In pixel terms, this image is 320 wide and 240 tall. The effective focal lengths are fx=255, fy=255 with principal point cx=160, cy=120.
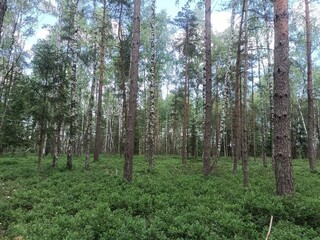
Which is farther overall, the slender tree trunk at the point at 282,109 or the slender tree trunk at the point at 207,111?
the slender tree trunk at the point at 207,111

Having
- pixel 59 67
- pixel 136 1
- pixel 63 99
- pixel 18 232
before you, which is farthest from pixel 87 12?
pixel 18 232

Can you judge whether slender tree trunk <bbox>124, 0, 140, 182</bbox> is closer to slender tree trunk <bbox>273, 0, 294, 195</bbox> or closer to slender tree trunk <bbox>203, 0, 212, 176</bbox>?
slender tree trunk <bbox>203, 0, 212, 176</bbox>

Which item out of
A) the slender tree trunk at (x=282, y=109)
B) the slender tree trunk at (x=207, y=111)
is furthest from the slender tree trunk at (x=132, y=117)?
the slender tree trunk at (x=282, y=109)

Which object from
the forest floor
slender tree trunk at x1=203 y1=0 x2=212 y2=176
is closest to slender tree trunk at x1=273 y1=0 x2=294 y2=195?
the forest floor

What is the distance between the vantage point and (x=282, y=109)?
241 inches

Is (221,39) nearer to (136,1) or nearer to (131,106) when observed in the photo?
(136,1)

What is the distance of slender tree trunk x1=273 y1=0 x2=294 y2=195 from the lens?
20.1 feet

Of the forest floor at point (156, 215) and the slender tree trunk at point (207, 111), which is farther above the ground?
the slender tree trunk at point (207, 111)

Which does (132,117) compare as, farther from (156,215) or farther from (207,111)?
(156,215)

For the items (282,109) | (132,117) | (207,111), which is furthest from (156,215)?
(207,111)

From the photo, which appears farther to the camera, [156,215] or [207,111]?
[207,111]

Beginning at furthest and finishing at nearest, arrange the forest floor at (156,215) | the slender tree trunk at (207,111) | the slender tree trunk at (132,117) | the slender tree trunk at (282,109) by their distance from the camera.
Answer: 1. the slender tree trunk at (207,111)
2. the slender tree trunk at (132,117)
3. the slender tree trunk at (282,109)
4. the forest floor at (156,215)

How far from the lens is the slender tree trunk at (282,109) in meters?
6.11

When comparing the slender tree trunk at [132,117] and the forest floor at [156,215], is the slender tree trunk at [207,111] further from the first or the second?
the slender tree trunk at [132,117]
